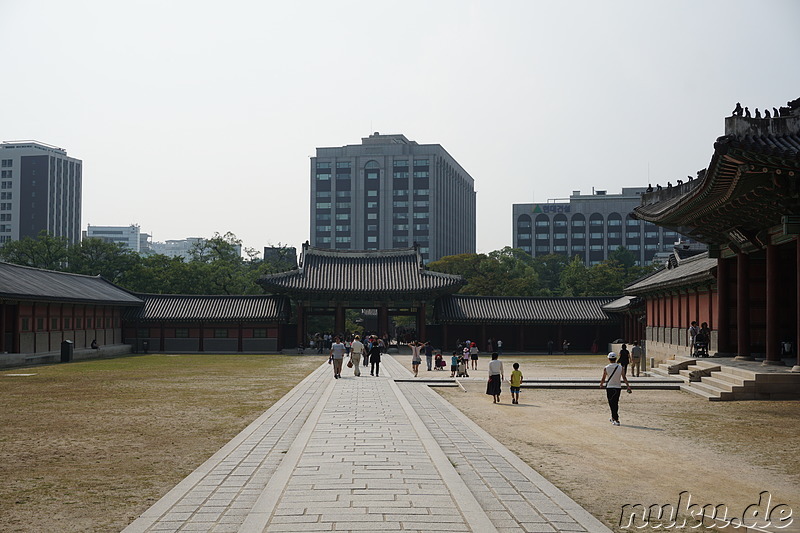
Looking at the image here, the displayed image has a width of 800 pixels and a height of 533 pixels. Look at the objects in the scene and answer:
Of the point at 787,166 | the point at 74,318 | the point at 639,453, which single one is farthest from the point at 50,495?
the point at 74,318

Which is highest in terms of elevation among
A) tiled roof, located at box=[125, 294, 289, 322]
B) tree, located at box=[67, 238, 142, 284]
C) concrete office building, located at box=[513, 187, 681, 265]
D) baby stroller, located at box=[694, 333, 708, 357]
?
concrete office building, located at box=[513, 187, 681, 265]

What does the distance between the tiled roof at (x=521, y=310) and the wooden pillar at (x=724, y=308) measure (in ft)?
88.4

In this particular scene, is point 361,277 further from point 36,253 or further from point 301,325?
point 36,253

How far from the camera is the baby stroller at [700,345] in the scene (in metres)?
30.6

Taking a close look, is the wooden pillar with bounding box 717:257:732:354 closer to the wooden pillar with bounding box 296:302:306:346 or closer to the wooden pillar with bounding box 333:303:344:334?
the wooden pillar with bounding box 333:303:344:334

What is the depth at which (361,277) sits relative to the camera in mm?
58875

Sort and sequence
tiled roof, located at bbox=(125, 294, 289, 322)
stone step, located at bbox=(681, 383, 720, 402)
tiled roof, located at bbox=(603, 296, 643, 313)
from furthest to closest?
tiled roof, located at bbox=(125, 294, 289, 322) → tiled roof, located at bbox=(603, 296, 643, 313) → stone step, located at bbox=(681, 383, 720, 402)

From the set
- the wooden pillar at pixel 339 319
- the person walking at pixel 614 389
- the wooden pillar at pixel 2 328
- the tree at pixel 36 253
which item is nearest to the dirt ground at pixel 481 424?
the person walking at pixel 614 389

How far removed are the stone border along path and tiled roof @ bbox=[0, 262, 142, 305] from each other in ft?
97.0

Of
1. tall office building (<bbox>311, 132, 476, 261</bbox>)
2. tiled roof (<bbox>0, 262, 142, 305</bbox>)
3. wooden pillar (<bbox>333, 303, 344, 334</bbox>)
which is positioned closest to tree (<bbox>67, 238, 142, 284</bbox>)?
tiled roof (<bbox>0, 262, 142, 305</bbox>)

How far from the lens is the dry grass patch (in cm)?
927

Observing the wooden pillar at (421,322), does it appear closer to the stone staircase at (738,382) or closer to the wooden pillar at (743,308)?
the stone staircase at (738,382)

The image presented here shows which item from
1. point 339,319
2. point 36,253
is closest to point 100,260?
point 36,253

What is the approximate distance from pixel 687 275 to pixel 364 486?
29.6 metres
